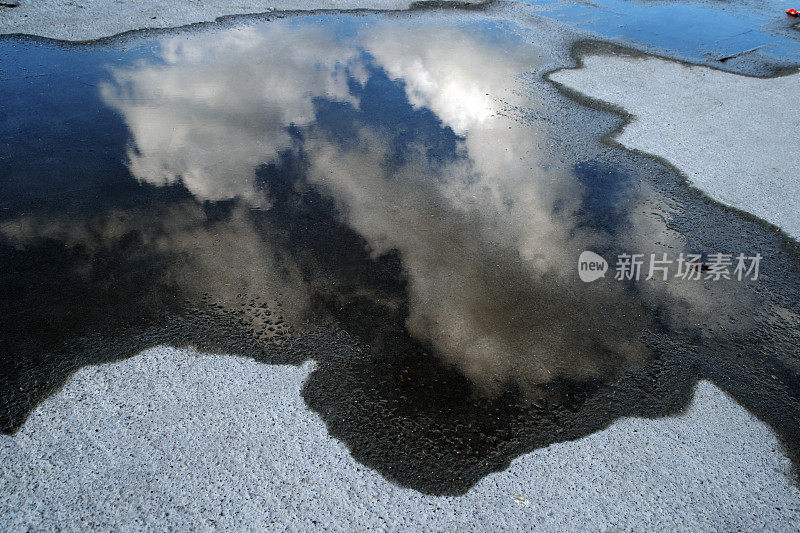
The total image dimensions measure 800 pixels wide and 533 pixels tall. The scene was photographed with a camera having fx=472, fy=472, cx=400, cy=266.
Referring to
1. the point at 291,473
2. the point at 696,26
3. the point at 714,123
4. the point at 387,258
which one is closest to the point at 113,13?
the point at 387,258

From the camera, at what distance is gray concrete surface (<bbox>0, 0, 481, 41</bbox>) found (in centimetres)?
1052

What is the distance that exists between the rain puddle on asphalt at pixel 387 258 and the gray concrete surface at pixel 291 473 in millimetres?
180

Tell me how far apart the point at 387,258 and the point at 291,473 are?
2.58m

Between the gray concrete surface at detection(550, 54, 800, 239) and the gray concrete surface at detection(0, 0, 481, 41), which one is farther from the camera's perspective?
the gray concrete surface at detection(0, 0, 481, 41)

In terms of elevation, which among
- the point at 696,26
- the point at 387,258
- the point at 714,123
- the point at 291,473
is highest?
the point at 696,26

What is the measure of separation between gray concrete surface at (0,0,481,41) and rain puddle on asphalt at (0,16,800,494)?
2.36 metres

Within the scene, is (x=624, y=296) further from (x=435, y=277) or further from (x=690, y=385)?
(x=435, y=277)

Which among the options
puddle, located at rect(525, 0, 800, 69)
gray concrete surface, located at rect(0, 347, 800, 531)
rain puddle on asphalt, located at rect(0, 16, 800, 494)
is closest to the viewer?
gray concrete surface, located at rect(0, 347, 800, 531)

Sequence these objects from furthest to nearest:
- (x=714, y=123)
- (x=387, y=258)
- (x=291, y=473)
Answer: (x=714, y=123) → (x=387, y=258) → (x=291, y=473)

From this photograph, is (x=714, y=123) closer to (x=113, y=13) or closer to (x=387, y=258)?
(x=387, y=258)

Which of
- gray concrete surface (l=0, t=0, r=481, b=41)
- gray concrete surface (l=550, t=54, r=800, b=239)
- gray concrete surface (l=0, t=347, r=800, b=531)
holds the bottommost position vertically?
gray concrete surface (l=0, t=347, r=800, b=531)

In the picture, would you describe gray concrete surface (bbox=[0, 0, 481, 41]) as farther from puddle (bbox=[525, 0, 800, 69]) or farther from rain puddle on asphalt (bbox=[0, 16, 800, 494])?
puddle (bbox=[525, 0, 800, 69])

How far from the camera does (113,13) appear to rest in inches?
446

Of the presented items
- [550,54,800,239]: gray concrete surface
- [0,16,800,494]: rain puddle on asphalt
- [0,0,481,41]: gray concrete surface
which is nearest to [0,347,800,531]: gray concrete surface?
[0,16,800,494]: rain puddle on asphalt
